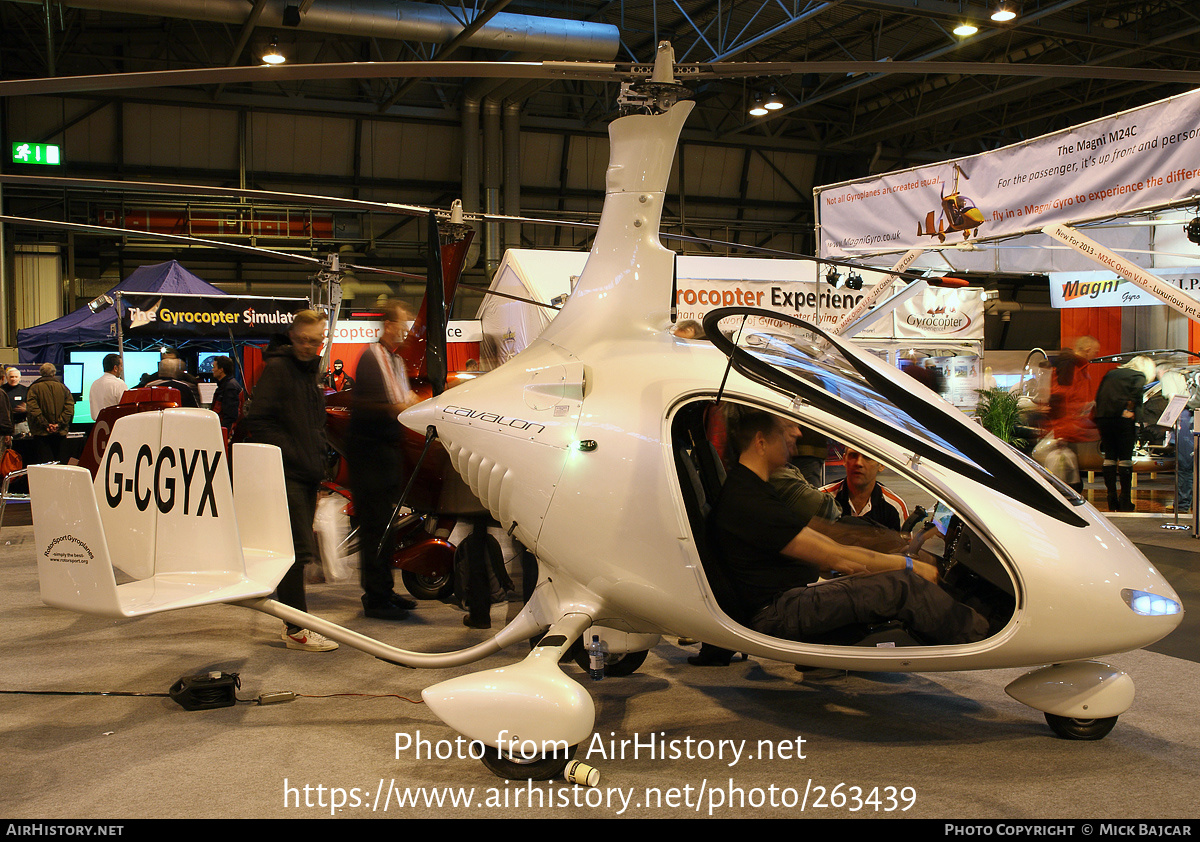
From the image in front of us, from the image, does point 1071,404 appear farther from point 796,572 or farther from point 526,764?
point 526,764

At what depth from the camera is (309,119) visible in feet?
59.4

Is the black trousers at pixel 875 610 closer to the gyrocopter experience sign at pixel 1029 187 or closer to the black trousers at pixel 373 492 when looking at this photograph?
the black trousers at pixel 373 492

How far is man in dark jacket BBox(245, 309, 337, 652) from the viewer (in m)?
4.40

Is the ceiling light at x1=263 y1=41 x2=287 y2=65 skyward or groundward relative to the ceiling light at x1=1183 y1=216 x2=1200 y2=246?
skyward

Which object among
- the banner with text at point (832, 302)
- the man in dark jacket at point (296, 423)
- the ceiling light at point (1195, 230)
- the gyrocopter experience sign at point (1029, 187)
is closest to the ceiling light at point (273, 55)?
the banner with text at point (832, 302)

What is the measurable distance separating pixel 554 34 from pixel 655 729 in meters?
11.9

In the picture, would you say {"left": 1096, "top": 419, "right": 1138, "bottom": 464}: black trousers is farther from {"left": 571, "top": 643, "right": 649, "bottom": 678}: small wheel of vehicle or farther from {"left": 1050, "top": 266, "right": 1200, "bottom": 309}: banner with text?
{"left": 571, "top": 643, "right": 649, "bottom": 678}: small wheel of vehicle

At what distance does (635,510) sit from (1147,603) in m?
1.63

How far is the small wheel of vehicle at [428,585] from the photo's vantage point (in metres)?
5.52

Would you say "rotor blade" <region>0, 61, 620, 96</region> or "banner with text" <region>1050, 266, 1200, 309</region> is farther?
"banner with text" <region>1050, 266, 1200, 309</region>

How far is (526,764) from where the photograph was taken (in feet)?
9.26

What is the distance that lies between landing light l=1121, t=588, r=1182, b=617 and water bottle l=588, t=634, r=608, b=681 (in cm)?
175

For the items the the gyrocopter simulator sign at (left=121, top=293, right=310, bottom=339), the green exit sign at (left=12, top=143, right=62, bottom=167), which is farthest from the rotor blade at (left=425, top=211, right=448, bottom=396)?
the the gyrocopter simulator sign at (left=121, top=293, right=310, bottom=339)

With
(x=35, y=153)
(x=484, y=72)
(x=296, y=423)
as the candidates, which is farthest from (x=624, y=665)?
(x=35, y=153)
